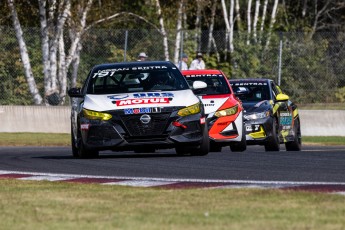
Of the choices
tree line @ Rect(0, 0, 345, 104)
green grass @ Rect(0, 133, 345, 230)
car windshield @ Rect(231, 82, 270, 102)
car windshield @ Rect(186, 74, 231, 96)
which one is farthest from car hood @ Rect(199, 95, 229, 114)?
tree line @ Rect(0, 0, 345, 104)

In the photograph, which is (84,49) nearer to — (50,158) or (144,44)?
(144,44)

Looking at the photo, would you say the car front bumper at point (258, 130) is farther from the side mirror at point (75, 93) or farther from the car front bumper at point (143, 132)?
the car front bumper at point (143, 132)

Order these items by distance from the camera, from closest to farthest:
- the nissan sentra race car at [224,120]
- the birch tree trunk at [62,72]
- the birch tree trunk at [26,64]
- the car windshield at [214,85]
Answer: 1. the nissan sentra race car at [224,120]
2. the car windshield at [214,85]
3. the birch tree trunk at [26,64]
4. the birch tree trunk at [62,72]

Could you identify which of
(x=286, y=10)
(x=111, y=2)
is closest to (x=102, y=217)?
(x=111, y=2)

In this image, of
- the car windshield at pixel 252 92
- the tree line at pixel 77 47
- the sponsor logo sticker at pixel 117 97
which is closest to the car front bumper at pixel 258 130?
the car windshield at pixel 252 92

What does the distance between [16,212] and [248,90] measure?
1260 cm

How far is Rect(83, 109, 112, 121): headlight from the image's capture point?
17.3 m

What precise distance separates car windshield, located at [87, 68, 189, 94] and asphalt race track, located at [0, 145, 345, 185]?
99 cm

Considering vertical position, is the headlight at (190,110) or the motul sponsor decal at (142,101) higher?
the motul sponsor decal at (142,101)

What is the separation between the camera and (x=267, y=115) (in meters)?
21.9

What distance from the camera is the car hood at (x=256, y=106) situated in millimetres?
21906

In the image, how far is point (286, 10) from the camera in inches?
2276

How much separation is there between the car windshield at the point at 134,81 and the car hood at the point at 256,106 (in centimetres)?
333

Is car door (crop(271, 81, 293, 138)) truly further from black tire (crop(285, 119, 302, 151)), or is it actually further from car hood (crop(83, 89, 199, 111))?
car hood (crop(83, 89, 199, 111))
